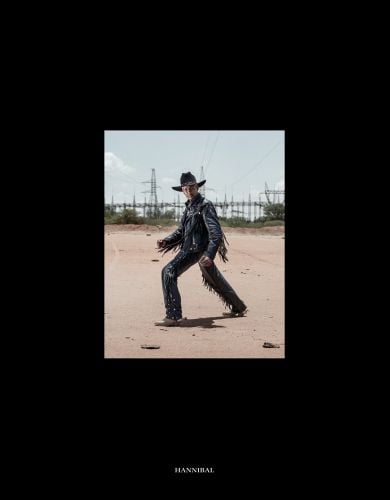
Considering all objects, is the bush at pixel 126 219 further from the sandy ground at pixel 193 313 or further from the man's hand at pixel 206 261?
the man's hand at pixel 206 261

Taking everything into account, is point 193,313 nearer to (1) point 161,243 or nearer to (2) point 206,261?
(1) point 161,243

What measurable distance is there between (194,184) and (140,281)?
4.83m

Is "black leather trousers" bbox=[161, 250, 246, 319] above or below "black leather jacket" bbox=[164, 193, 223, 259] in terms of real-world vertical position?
below

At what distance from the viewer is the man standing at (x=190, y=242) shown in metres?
6.90

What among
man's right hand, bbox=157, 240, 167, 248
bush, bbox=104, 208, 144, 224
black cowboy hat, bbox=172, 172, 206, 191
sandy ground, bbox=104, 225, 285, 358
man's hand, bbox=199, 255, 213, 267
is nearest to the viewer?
sandy ground, bbox=104, 225, 285, 358

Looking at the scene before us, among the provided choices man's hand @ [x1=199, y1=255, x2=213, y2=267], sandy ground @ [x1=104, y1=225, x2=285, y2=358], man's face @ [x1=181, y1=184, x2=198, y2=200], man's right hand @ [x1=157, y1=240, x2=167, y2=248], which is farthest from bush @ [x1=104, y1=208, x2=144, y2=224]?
man's hand @ [x1=199, y1=255, x2=213, y2=267]

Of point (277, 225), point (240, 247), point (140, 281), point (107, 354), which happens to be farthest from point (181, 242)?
point (277, 225)

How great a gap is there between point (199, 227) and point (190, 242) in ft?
0.74

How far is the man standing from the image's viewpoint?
6898mm

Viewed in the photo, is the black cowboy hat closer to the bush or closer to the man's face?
the man's face

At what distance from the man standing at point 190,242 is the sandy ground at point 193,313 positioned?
1.13 ft

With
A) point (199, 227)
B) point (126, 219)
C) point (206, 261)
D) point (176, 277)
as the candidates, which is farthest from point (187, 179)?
point (126, 219)

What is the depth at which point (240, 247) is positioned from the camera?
65.1 ft

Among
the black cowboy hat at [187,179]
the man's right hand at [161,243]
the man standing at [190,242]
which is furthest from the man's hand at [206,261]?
the black cowboy hat at [187,179]
